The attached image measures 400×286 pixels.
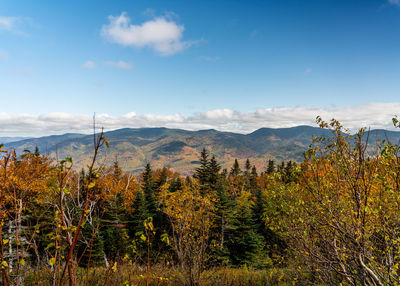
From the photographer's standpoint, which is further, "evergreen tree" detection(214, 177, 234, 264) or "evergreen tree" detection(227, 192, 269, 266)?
"evergreen tree" detection(214, 177, 234, 264)

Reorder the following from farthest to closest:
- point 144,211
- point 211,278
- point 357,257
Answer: point 144,211
point 211,278
point 357,257

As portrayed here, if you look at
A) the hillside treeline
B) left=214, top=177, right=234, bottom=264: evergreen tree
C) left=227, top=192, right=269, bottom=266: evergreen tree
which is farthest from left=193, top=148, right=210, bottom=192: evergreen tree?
the hillside treeline

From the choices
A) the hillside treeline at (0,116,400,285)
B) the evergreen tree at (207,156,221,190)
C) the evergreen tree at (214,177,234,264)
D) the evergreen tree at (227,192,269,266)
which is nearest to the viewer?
the hillside treeline at (0,116,400,285)

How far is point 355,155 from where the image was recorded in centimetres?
659

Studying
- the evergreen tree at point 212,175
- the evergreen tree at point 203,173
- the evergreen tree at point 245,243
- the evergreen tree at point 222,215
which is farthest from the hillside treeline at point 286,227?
the evergreen tree at point 203,173

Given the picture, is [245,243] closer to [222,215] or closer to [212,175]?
[222,215]

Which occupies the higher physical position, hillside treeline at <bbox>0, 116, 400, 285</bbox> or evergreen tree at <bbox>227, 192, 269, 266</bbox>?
hillside treeline at <bbox>0, 116, 400, 285</bbox>

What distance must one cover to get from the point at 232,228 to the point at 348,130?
26190mm

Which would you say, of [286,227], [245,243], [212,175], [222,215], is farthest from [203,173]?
[286,227]

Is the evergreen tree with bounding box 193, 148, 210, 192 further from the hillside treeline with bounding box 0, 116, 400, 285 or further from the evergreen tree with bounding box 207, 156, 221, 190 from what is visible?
the hillside treeline with bounding box 0, 116, 400, 285

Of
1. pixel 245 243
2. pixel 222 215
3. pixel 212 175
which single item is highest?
pixel 212 175

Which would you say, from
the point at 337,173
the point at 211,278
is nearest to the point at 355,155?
the point at 337,173

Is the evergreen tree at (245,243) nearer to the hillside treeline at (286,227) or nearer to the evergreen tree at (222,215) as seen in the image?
the evergreen tree at (222,215)

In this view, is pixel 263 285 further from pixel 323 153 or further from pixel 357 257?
pixel 323 153
